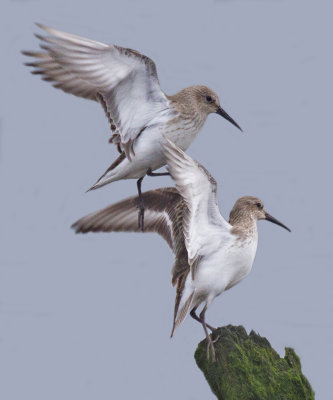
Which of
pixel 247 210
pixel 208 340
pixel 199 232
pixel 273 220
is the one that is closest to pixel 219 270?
pixel 199 232

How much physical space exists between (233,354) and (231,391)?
0.93ft

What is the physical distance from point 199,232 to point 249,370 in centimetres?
116

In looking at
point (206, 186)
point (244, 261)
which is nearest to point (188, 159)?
point (206, 186)

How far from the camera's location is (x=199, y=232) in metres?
7.29

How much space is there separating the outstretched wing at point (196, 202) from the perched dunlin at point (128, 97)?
0.79ft

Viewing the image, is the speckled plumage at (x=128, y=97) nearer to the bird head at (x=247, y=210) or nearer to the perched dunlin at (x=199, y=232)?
the perched dunlin at (x=199, y=232)

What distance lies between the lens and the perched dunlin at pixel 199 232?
706 cm

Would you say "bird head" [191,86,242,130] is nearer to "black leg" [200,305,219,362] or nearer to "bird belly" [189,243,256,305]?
"bird belly" [189,243,256,305]

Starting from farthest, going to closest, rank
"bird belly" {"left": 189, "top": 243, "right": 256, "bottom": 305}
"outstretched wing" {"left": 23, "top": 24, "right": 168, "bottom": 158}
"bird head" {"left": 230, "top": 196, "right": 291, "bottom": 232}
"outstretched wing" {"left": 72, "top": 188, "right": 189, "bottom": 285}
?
1. "outstretched wing" {"left": 72, "top": 188, "right": 189, "bottom": 285}
2. "bird head" {"left": 230, "top": 196, "right": 291, "bottom": 232}
3. "bird belly" {"left": 189, "top": 243, "right": 256, "bottom": 305}
4. "outstretched wing" {"left": 23, "top": 24, "right": 168, "bottom": 158}

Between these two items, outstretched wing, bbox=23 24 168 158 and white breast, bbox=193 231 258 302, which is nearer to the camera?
outstretched wing, bbox=23 24 168 158

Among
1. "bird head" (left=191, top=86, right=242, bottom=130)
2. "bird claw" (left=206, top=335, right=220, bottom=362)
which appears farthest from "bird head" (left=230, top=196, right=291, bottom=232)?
"bird claw" (left=206, top=335, right=220, bottom=362)

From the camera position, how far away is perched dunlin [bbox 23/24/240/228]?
23.6ft

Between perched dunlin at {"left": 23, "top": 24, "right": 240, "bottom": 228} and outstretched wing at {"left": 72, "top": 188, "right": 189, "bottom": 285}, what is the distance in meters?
0.35

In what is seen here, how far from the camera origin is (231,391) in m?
7.28
